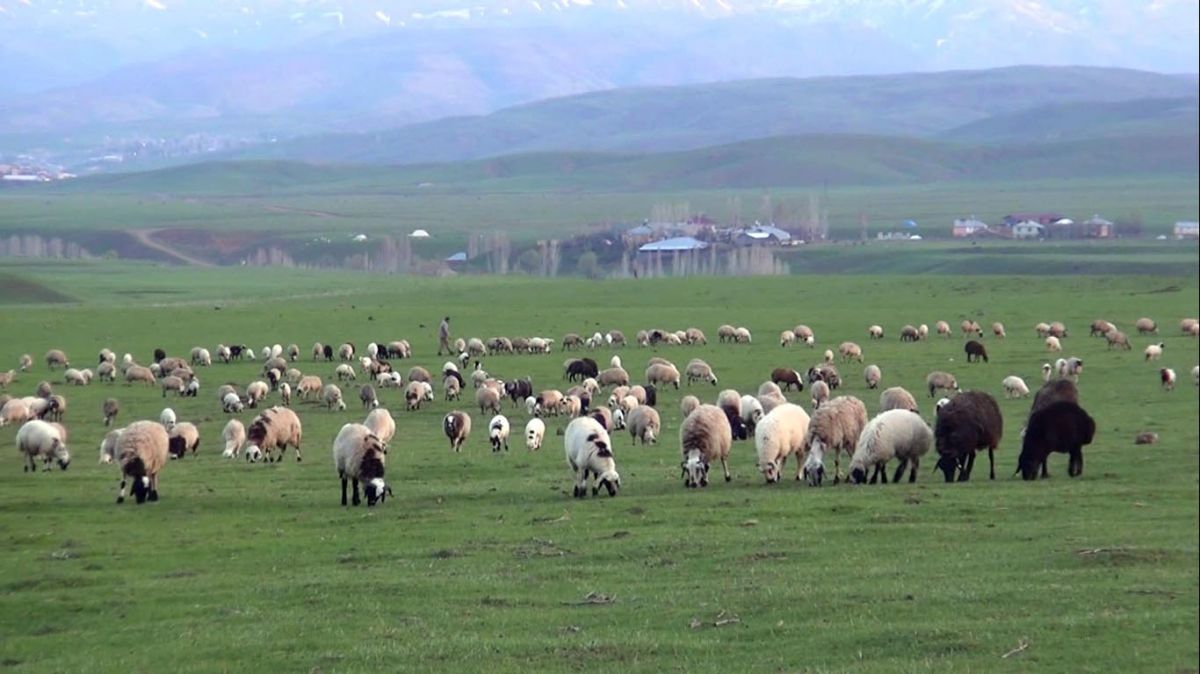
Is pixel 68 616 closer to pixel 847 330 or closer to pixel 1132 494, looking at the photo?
pixel 1132 494

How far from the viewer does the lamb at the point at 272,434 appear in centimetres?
2667

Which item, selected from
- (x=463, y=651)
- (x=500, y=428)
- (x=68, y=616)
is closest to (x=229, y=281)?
(x=500, y=428)

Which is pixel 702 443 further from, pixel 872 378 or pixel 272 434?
pixel 872 378

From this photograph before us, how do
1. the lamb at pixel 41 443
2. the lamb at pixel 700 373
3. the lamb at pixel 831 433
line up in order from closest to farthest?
the lamb at pixel 831 433 → the lamb at pixel 41 443 → the lamb at pixel 700 373

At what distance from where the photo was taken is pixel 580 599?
14203mm

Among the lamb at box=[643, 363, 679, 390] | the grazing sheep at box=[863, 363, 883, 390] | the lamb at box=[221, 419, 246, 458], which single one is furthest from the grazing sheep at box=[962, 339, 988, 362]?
the lamb at box=[221, 419, 246, 458]

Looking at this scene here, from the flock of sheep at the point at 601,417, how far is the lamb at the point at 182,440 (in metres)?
0.04

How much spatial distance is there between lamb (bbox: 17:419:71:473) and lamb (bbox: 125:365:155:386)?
51.7 ft

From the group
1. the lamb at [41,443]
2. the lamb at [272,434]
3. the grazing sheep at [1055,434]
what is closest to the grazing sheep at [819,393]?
the lamb at [272,434]

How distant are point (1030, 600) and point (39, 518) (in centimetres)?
1369

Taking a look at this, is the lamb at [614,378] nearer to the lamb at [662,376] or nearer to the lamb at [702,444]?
the lamb at [662,376]

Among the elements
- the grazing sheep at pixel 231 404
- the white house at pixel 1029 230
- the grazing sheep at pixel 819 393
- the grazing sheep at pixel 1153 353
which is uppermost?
the white house at pixel 1029 230

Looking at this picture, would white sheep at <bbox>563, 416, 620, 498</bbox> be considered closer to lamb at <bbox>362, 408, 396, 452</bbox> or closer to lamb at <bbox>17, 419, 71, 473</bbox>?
lamb at <bbox>362, 408, 396, 452</bbox>

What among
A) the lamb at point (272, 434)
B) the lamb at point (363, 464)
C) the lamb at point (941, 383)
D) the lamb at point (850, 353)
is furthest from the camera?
the lamb at point (850, 353)
